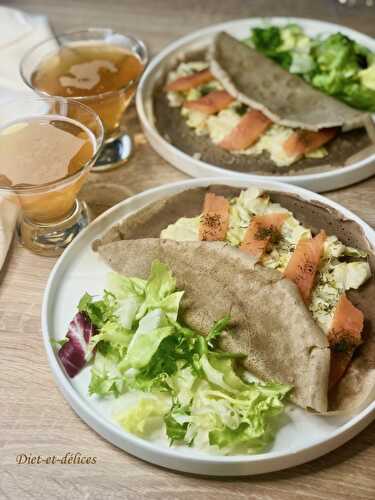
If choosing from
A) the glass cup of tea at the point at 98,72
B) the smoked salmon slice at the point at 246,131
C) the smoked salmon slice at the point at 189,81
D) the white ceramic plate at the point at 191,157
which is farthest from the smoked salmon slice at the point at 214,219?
the smoked salmon slice at the point at 189,81

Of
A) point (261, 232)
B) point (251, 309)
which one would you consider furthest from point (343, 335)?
point (261, 232)

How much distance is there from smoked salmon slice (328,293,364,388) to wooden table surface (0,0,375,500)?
0.24 metres

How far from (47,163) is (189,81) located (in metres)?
1.33

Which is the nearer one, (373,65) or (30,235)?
(30,235)

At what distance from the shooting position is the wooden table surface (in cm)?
215

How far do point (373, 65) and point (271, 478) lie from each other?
259 cm

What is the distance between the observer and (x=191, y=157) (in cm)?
336

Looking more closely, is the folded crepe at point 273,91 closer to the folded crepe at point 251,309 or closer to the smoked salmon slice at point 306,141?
the smoked salmon slice at point 306,141

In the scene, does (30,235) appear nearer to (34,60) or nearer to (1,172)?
(1,172)

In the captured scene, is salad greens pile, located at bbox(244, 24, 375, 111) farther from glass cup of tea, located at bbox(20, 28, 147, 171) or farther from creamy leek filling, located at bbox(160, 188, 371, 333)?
creamy leek filling, located at bbox(160, 188, 371, 333)

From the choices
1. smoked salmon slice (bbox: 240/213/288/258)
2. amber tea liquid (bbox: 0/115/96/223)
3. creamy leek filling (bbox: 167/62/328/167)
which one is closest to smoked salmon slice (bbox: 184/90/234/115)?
creamy leek filling (bbox: 167/62/328/167)

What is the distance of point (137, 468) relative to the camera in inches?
87.3

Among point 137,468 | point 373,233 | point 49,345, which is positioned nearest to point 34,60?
point 49,345

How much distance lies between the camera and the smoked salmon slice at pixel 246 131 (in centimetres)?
341
